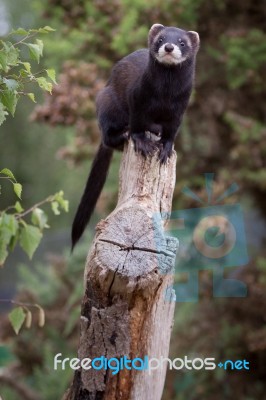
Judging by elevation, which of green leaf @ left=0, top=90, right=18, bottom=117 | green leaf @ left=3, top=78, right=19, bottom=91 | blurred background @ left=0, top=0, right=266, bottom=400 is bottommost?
green leaf @ left=0, top=90, right=18, bottom=117

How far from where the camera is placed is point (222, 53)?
6.27 m

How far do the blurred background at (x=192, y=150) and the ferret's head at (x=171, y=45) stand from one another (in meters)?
2.14

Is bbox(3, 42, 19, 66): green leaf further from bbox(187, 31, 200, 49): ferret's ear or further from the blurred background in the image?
the blurred background

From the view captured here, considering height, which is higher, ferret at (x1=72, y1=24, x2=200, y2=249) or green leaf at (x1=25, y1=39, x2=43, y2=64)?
ferret at (x1=72, y1=24, x2=200, y2=249)

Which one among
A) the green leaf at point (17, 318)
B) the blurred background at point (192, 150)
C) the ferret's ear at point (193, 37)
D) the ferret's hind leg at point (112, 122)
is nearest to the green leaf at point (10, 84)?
the green leaf at point (17, 318)

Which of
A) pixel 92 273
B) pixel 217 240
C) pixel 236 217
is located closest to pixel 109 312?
pixel 92 273

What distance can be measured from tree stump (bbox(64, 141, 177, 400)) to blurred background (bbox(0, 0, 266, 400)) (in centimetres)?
297

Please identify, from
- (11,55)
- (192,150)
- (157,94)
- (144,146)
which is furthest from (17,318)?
(192,150)

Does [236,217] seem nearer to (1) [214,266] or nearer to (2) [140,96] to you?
(1) [214,266]

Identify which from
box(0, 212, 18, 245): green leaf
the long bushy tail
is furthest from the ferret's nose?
box(0, 212, 18, 245): green leaf

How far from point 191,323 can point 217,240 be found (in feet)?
8.10

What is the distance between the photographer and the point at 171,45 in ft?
10.7

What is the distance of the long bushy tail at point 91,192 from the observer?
341 centimetres

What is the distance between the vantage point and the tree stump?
97.1 inches
